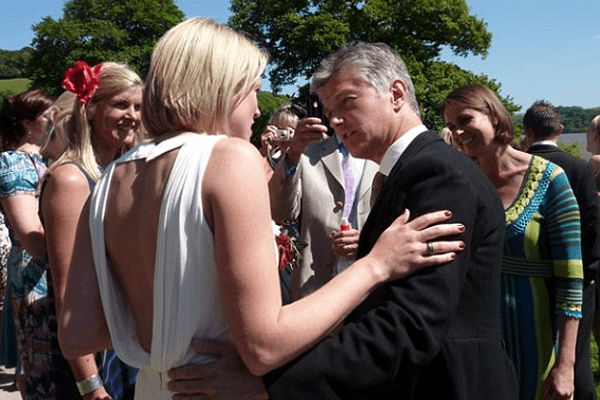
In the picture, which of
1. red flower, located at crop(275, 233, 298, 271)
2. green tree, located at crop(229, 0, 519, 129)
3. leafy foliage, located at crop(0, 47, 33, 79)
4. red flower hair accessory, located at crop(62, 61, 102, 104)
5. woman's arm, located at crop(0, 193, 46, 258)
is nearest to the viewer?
red flower hair accessory, located at crop(62, 61, 102, 104)

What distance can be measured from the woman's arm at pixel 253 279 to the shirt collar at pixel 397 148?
555 mm

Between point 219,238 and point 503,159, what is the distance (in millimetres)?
2384

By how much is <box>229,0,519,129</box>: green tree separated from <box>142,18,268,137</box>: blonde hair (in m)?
33.7

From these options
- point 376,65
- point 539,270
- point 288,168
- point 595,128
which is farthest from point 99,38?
point 376,65

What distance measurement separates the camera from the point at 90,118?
118 inches

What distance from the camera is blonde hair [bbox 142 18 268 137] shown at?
170 cm

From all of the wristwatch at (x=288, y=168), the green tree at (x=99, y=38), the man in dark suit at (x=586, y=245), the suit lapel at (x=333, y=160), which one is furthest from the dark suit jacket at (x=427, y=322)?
the green tree at (x=99, y=38)

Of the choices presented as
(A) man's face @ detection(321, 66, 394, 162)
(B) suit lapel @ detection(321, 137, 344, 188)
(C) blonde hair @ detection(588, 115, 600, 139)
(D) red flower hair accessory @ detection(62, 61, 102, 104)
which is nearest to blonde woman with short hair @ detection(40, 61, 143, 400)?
(D) red flower hair accessory @ detection(62, 61, 102, 104)

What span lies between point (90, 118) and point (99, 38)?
Result: 139ft

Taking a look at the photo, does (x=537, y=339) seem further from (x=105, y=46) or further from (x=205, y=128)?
(x=105, y=46)

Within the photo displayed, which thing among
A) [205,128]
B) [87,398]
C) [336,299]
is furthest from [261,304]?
[87,398]

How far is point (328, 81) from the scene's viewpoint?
231cm

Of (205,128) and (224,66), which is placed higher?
(224,66)

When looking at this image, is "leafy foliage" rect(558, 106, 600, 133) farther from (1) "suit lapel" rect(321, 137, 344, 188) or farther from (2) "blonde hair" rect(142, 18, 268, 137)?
(2) "blonde hair" rect(142, 18, 268, 137)
